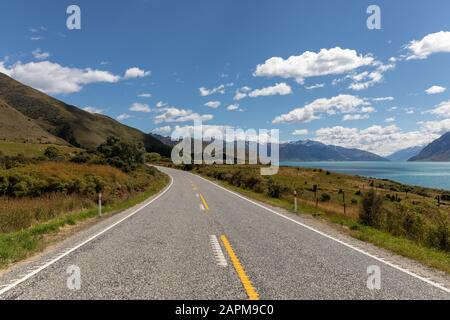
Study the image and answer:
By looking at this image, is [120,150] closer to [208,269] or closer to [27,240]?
[27,240]

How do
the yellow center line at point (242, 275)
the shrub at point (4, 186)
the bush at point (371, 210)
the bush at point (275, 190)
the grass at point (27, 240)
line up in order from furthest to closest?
the bush at point (275, 190), the shrub at point (4, 186), the bush at point (371, 210), the grass at point (27, 240), the yellow center line at point (242, 275)

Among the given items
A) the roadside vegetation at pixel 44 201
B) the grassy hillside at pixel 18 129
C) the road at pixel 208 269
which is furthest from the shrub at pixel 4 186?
the grassy hillside at pixel 18 129

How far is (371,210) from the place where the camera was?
1631 cm

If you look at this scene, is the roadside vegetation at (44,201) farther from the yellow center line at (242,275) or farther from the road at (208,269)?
the yellow center line at (242,275)

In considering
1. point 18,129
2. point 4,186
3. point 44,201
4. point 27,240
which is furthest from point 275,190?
point 18,129

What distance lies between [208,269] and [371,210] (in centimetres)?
1245

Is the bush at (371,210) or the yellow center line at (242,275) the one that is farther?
the bush at (371,210)

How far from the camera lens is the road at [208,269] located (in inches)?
203

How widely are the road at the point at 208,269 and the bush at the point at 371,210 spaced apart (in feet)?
21.9

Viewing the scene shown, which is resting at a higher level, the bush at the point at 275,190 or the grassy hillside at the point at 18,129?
the grassy hillside at the point at 18,129
